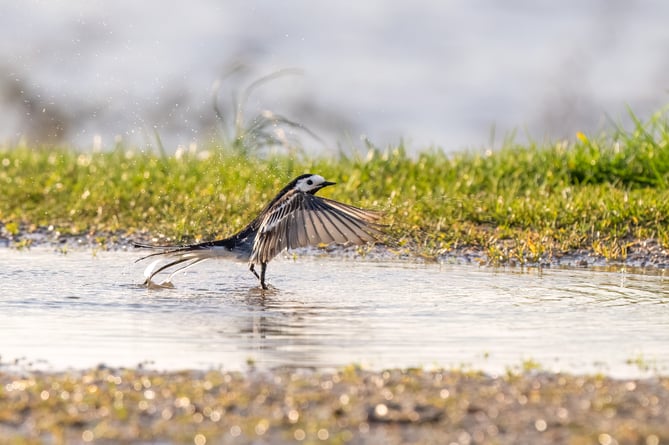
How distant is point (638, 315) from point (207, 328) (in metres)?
2.59

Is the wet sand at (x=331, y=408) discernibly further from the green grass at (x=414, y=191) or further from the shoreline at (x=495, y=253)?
the green grass at (x=414, y=191)

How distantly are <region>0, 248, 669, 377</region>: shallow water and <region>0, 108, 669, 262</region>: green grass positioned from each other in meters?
1.37

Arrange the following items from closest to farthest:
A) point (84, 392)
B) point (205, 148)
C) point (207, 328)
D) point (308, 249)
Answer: point (84, 392) → point (207, 328) → point (308, 249) → point (205, 148)

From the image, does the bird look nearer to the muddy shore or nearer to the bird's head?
the bird's head

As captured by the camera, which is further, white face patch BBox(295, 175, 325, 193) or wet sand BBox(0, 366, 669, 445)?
white face patch BBox(295, 175, 325, 193)

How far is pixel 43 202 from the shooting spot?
12992 millimetres

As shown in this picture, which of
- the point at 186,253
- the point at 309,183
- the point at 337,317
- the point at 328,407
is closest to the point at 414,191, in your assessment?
the point at 309,183

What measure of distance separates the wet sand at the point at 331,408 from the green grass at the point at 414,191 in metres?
5.35

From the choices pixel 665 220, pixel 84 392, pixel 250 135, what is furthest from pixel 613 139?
pixel 84 392

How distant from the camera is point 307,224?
27.5 feet

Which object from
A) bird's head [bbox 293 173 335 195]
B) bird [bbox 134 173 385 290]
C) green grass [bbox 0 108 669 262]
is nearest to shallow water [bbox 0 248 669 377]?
bird [bbox 134 173 385 290]

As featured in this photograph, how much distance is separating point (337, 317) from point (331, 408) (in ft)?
8.41

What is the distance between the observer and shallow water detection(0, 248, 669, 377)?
5581mm

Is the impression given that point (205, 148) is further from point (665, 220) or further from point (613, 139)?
point (665, 220)
